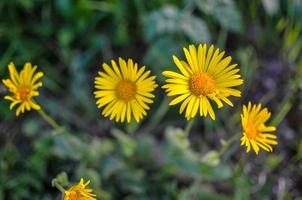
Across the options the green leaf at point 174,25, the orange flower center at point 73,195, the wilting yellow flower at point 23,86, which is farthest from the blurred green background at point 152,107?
the orange flower center at point 73,195

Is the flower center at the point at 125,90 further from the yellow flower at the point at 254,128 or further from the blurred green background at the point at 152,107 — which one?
the blurred green background at the point at 152,107

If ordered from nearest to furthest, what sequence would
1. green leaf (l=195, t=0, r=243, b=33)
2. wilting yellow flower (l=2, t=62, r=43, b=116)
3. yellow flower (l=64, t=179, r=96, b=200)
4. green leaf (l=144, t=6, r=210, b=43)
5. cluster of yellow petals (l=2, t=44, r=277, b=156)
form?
yellow flower (l=64, t=179, r=96, b=200) < cluster of yellow petals (l=2, t=44, r=277, b=156) < wilting yellow flower (l=2, t=62, r=43, b=116) < green leaf (l=144, t=6, r=210, b=43) < green leaf (l=195, t=0, r=243, b=33)

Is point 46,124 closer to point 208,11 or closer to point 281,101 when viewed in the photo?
point 208,11

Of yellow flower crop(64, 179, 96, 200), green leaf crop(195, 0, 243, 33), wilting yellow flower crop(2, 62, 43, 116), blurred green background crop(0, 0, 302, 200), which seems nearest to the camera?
yellow flower crop(64, 179, 96, 200)

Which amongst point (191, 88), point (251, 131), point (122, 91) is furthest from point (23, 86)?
point (251, 131)

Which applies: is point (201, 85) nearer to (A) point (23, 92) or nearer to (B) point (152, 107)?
(A) point (23, 92)

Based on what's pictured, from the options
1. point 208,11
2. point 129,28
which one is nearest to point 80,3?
point 129,28

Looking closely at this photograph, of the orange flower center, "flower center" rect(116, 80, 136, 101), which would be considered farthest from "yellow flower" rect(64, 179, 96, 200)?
"flower center" rect(116, 80, 136, 101)

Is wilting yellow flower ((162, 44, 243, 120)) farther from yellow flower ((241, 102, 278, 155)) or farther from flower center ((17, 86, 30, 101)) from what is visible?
flower center ((17, 86, 30, 101))
